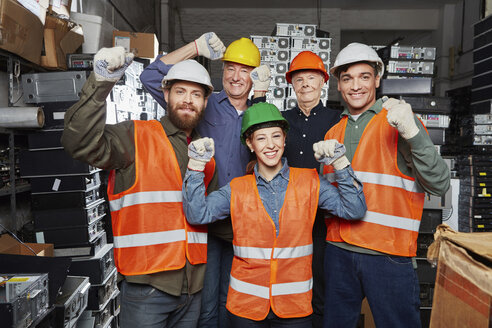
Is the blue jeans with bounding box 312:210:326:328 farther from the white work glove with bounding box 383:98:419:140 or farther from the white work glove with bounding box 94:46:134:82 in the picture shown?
the white work glove with bounding box 94:46:134:82

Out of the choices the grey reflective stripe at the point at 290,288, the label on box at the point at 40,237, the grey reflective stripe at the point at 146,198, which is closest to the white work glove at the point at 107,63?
the grey reflective stripe at the point at 146,198

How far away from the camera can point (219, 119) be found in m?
2.44

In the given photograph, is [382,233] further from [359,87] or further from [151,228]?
[151,228]

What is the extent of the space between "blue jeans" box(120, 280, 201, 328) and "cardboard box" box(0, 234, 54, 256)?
1.33 metres

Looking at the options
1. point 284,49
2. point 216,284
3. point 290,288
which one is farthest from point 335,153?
point 284,49

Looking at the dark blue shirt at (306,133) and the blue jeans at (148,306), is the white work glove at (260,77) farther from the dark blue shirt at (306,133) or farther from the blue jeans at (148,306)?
the blue jeans at (148,306)

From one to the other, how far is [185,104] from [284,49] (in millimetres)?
4461

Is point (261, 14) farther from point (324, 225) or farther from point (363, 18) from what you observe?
point (324, 225)

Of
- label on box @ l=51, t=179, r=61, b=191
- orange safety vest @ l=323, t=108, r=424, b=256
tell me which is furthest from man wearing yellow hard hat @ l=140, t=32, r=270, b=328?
label on box @ l=51, t=179, r=61, b=191

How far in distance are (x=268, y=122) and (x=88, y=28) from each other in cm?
306

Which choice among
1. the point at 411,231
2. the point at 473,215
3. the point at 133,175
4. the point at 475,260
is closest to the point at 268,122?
the point at 133,175

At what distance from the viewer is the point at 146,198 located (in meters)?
1.74

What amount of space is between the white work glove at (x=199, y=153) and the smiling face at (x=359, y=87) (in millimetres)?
922

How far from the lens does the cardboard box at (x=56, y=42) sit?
305 centimetres
